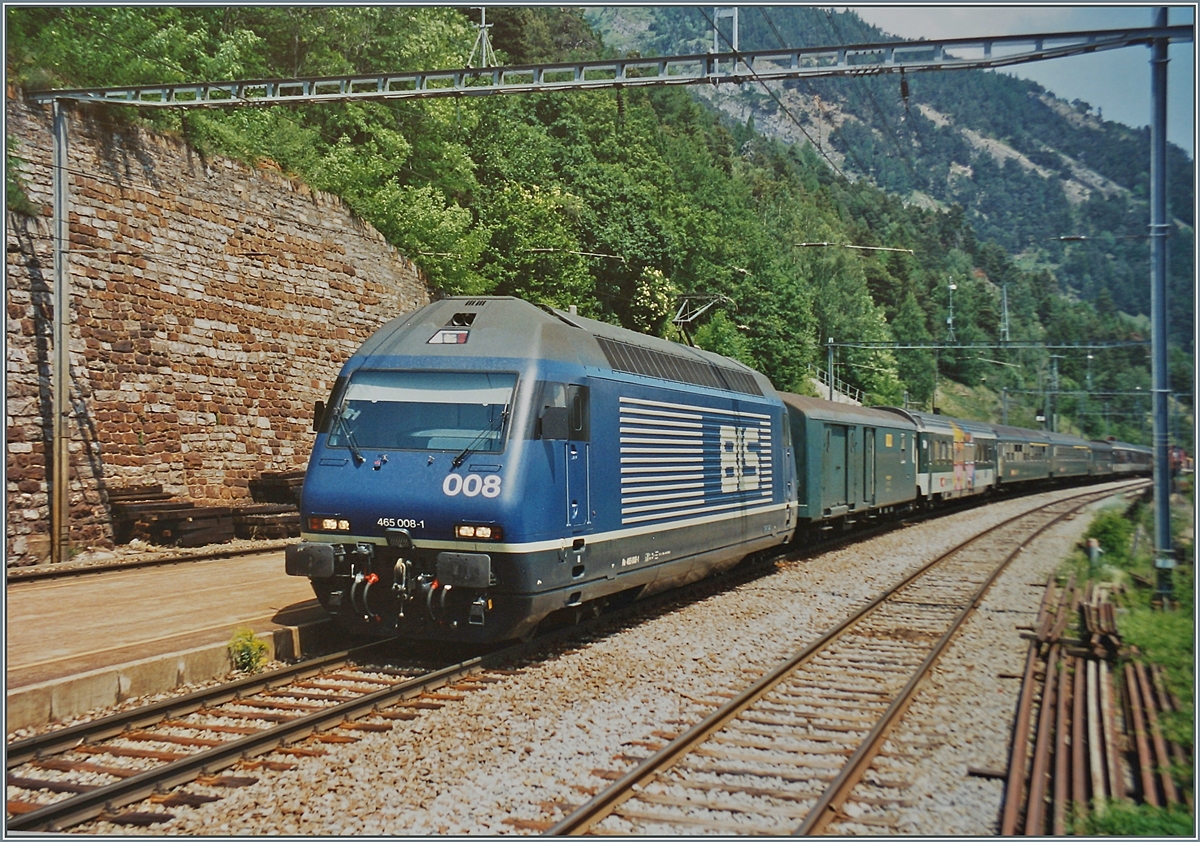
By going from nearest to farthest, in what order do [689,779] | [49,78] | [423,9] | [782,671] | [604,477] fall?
[689,779] → [782,671] → [604,477] → [49,78] → [423,9]

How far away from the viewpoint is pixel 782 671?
9.26 m

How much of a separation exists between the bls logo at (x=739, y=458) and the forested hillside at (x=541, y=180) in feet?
15.1

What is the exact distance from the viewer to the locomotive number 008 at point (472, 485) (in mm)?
8578

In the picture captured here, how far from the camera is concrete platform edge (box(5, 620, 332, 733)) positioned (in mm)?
7070

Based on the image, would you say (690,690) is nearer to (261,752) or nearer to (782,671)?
(782,671)

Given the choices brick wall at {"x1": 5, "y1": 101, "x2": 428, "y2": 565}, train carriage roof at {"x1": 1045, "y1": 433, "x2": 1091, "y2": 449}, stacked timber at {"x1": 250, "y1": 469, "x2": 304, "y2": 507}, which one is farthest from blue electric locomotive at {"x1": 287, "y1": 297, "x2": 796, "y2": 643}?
train carriage roof at {"x1": 1045, "y1": 433, "x2": 1091, "y2": 449}

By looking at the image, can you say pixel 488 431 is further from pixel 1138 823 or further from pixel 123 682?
pixel 1138 823

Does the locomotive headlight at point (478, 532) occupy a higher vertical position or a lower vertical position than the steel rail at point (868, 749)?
higher

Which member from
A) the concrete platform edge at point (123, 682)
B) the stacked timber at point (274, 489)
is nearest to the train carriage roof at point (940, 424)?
the stacked timber at point (274, 489)

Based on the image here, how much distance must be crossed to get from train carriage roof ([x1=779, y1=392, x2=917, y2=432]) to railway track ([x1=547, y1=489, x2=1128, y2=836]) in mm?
8351

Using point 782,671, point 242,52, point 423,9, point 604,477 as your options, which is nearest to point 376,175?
point 242,52

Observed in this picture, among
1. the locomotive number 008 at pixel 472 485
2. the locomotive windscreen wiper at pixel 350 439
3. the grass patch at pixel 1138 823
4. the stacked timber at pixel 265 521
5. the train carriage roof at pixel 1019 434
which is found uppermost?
the train carriage roof at pixel 1019 434

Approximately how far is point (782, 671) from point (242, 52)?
2462cm

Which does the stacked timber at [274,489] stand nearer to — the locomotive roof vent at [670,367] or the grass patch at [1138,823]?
the locomotive roof vent at [670,367]
